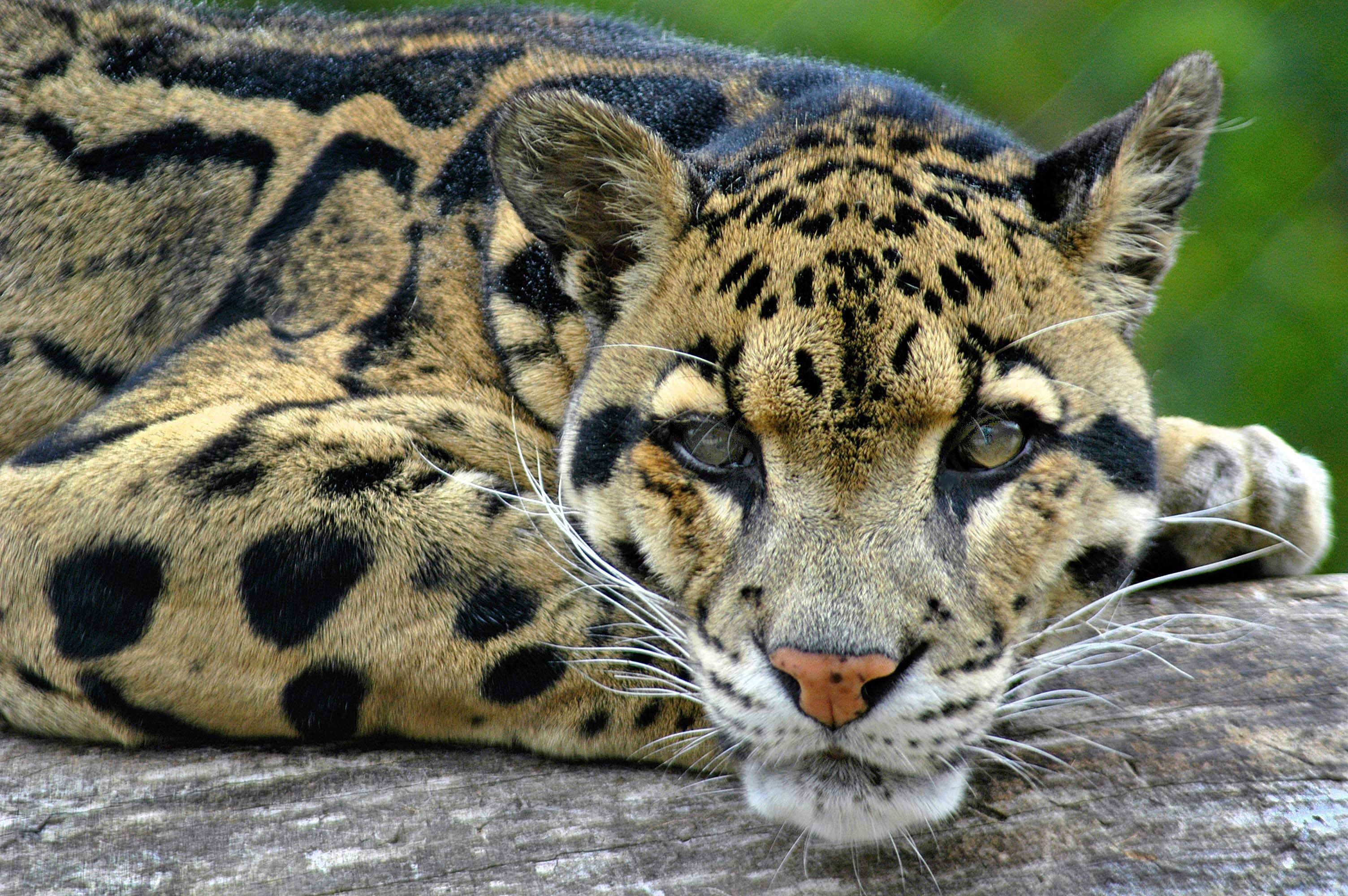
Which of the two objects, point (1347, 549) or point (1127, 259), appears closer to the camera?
point (1127, 259)

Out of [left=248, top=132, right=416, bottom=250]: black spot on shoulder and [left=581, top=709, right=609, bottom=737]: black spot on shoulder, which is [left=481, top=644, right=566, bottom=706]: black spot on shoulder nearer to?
[left=581, top=709, right=609, bottom=737]: black spot on shoulder

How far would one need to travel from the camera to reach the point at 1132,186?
349 centimetres

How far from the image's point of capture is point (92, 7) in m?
5.22

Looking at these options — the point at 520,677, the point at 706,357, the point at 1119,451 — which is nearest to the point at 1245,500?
the point at 1119,451

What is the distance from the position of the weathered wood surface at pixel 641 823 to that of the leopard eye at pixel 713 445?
820 millimetres

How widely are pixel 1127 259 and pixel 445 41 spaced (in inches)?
109

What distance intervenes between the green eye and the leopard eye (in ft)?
1.71

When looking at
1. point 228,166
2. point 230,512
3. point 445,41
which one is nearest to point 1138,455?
point 230,512

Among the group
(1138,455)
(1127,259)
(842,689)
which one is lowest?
(842,689)

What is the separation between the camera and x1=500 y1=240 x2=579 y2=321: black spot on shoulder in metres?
4.16

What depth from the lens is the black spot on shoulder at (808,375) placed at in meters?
3.05

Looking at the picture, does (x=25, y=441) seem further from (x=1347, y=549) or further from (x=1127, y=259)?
(x=1347, y=549)

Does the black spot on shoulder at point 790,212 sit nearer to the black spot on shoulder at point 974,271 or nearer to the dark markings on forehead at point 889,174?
the dark markings on forehead at point 889,174

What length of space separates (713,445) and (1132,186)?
136cm
